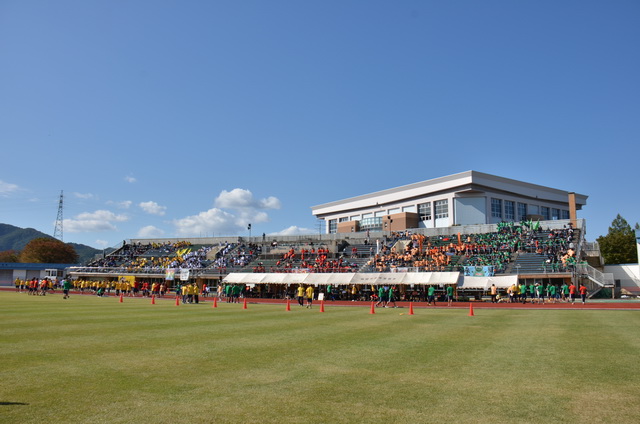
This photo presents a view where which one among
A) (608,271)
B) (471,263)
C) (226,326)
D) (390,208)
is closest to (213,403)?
(226,326)

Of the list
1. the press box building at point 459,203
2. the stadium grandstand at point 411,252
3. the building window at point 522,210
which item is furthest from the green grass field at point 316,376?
the building window at point 522,210

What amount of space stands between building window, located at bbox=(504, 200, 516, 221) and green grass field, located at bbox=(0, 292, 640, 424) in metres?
71.2

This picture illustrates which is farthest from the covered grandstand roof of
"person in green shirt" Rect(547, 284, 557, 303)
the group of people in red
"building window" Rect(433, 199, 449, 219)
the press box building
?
"building window" Rect(433, 199, 449, 219)

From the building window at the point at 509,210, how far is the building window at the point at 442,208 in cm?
1058

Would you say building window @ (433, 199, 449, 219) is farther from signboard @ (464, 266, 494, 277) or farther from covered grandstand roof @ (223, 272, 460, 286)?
covered grandstand roof @ (223, 272, 460, 286)

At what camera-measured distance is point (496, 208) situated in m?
83.2

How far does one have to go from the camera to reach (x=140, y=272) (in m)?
66.7

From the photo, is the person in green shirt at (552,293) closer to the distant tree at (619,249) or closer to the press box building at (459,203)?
the press box building at (459,203)

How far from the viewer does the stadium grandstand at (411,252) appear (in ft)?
146

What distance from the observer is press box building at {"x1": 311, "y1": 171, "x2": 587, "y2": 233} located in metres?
80.9

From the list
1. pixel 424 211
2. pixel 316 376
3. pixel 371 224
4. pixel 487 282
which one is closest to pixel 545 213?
pixel 424 211

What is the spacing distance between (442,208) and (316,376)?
7799 centimetres

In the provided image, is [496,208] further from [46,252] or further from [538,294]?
[46,252]

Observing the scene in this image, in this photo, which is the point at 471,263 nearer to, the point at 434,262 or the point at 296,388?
the point at 434,262
